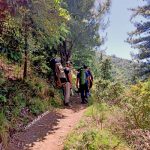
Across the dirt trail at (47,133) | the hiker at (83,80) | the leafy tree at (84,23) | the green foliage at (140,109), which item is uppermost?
the leafy tree at (84,23)

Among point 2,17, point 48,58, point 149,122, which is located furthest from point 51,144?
point 48,58

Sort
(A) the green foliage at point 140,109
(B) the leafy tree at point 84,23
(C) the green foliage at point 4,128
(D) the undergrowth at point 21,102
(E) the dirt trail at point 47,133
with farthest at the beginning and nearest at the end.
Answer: (B) the leafy tree at point 84,23 < (A) the green foliage at point 140,109 < (D) the undergrowth at point 21,102 < (E) the dirt trail at point 47,133 < (C) the green foliage at point 4,128

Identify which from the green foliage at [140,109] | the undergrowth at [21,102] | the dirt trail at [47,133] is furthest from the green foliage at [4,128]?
Answer: the green foliage at [140,109]

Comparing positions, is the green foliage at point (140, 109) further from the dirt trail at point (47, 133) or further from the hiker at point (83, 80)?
the hiker at point (83, 80)

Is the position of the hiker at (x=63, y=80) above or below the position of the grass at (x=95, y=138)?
above

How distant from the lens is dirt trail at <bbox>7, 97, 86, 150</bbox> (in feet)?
29.0

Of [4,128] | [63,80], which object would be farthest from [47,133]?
[63,80]

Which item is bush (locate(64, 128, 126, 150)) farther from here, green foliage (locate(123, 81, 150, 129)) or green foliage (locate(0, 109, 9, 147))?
green foliage (locate(0, 109, 9, 147))

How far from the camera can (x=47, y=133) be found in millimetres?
10062

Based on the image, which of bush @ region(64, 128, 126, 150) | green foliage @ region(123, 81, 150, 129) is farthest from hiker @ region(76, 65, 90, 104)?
bush @ region(64, 128, 126, 150)

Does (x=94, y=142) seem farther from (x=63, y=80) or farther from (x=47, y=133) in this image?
(x=63, y=80)

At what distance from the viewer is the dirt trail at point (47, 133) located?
8.84m

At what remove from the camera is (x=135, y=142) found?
341 inches

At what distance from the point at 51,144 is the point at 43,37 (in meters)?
5.60
